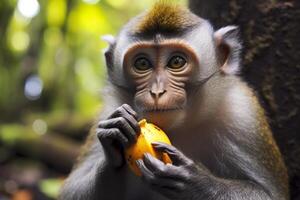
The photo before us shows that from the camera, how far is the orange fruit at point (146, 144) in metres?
4.14

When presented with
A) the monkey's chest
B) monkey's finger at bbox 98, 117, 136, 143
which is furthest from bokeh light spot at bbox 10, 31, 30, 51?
monkey's finger at bbox 98, 117, 136, 143

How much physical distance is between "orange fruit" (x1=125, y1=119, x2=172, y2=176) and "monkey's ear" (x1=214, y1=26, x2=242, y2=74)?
1.01 metres

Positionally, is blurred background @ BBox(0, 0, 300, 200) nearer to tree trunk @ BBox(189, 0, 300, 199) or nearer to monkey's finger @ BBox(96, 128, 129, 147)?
tree trunk @ BBox(189, 0, 300, 199)

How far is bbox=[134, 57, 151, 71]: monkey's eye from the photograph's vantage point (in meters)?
4.50

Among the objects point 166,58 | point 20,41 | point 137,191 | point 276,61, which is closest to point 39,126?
point 20,41

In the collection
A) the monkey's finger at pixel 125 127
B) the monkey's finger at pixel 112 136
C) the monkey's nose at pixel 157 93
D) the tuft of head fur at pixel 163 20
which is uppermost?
the tuft of head fur at pixel 163 20

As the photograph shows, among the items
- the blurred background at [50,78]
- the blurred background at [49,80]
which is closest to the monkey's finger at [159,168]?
the blurred background at [49,80]

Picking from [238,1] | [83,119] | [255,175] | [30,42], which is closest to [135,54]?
[255,175]

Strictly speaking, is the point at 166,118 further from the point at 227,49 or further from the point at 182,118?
the point at 227,49

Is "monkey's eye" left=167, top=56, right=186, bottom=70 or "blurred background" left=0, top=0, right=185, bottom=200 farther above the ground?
"monkey's eye" left=167, top=56, right=186, bottom=70

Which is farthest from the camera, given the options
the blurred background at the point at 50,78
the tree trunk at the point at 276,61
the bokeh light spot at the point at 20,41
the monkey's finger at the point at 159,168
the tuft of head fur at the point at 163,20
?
the bokeh light spot at the point at 20,41

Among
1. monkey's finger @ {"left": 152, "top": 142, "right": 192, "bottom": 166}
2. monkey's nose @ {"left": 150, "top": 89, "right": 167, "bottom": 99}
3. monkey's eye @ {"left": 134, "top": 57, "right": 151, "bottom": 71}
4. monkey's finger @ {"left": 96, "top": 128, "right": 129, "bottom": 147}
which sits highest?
monkey's eye @ {"left": 134, "top": 57, "right": 151, "bottom": 71}

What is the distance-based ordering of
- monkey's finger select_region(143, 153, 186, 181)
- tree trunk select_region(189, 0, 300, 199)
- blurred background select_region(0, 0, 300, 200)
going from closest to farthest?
monkey's finger select_region(143, 153, 186, 181) < tree trunk select_region(189, 0, 300, 199) < blurred background select_region(0, 0, 300, 200)

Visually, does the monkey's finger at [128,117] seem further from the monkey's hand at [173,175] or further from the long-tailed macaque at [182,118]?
the monkey's hand at [173,175]
